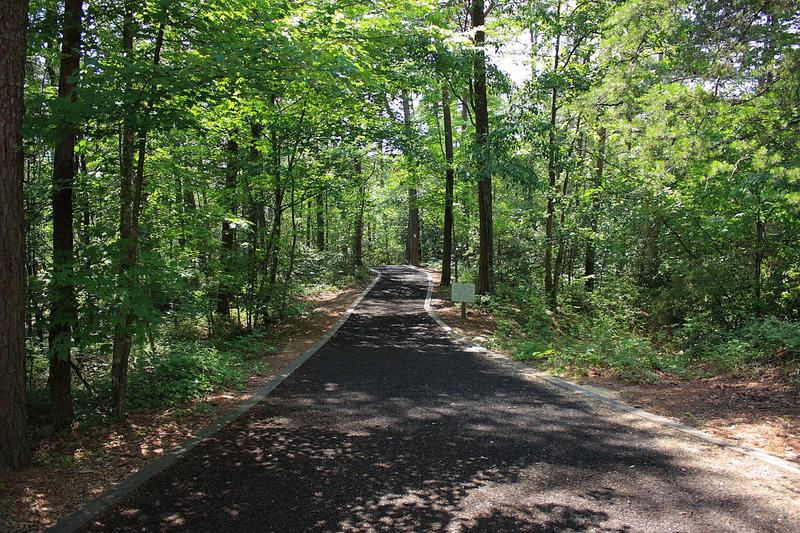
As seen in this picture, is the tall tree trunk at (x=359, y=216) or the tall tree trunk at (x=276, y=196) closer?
the tall tree trunk at (x=276, y=196)

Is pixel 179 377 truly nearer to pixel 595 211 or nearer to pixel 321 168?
pixel 321 168

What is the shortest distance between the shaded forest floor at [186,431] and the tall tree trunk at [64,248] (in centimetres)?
42

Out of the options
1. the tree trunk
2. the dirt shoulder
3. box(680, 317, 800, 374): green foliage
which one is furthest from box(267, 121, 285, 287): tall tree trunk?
box(680, 317, 800, 374): green foliage

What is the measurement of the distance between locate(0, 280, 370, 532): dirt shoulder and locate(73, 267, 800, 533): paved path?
39 centimetres

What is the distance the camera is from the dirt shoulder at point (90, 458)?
334 cm

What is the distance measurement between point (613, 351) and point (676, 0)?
208 inches

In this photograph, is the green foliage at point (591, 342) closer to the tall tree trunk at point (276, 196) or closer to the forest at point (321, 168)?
the forest at point (321, 168)

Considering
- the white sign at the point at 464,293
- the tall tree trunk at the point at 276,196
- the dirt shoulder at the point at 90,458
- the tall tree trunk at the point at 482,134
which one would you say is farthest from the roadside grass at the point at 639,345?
the tall tree trunk at the point at 276,196

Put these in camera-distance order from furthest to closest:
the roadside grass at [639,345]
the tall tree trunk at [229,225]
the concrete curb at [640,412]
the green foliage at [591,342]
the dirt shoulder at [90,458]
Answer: the tall tree trunk at [229,225], the green foliage at [591,342], the roadside grass at [639,345], the concrete curb at [640,412], the dirt shoulder at [90,458]

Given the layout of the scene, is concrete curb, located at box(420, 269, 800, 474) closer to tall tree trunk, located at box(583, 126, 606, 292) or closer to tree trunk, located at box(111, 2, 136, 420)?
tall tree trunk, located at box(583, 126, 606, 292)

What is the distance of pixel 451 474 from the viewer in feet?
12.8

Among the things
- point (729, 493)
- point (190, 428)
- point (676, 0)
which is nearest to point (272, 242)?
point (190, 428)

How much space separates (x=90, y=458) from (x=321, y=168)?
9053 millimetres

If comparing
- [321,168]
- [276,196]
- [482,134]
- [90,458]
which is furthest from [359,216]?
[90,458]
